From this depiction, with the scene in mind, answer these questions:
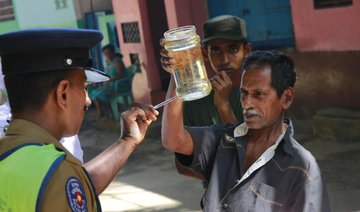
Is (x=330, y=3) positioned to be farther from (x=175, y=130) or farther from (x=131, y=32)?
(x=175, y=130)

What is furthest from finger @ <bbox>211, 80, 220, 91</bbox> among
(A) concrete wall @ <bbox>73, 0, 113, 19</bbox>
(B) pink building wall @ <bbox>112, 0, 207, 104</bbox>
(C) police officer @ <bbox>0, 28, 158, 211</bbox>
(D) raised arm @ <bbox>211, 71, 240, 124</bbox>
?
(A) concrete wall @ <bbox>73, 0, 113, 19</bbox>

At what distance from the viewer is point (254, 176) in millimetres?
2330

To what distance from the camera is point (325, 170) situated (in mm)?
6102

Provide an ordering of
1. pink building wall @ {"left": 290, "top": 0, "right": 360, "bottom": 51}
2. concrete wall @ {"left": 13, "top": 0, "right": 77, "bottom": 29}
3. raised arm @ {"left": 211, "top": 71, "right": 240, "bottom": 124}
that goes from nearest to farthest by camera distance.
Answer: raised arm @ {"left": 211, "top": 71, "right": 240, "bottom": 124} → pink building wall @ {"left": 290, "top": 0, "right": 360, "bottom": 51} → concrete wall @ {"left": 13, "top": 0, "right": 77, "bottom": 29}

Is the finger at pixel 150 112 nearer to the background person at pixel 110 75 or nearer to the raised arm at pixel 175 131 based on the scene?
the raised arm at pixel 175 131

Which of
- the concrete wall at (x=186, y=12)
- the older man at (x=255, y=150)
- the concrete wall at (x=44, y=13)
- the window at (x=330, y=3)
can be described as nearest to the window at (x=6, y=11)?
the concrete wall at (x=44, y=13)

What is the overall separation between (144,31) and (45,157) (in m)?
8.60

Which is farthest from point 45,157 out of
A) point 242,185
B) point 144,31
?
point 144,31

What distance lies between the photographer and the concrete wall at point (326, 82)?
7.07 metres

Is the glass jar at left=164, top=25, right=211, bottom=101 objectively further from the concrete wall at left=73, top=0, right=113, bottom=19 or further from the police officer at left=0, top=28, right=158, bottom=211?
the concrete wall at left=73, top=0, right=113, bottom=19

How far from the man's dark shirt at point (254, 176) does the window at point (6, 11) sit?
12990 mm

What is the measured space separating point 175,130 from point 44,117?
0.74 m

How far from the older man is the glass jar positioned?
10cm

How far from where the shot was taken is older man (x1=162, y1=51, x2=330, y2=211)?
7.39 ft
